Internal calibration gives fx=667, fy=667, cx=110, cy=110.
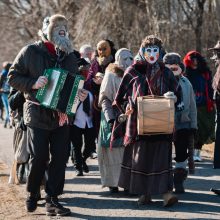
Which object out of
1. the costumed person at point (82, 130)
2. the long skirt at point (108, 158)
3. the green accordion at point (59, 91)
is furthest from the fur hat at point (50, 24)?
the costumed person at point (82, 130)

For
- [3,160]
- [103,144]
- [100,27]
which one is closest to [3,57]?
[100,27]

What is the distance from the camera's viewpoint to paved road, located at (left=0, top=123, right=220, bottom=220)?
7.08 meters

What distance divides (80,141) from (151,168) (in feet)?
9.45

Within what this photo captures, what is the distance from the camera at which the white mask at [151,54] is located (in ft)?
23.9

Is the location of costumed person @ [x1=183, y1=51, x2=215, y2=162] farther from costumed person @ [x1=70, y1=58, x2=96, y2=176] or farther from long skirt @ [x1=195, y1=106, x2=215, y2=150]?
costumed person @ [x1=70, y1=58, x2=96, y2=176]

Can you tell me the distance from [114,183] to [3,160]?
12.7 ft

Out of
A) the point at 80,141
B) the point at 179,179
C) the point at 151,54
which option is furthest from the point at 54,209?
the point at 80,141

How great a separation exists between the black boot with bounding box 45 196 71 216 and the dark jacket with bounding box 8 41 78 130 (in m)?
0.80

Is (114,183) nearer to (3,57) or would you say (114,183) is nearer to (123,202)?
(123,202)

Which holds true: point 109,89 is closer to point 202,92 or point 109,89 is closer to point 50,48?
point 50,48

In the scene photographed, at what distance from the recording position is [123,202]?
7.77 m

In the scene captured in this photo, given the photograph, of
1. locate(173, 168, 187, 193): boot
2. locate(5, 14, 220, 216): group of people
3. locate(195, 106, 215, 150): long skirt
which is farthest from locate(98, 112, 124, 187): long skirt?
locate(195, 106, 215, 150): long skirt

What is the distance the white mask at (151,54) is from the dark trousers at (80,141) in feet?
9.66

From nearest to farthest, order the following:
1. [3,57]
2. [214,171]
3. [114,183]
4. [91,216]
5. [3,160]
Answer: [91,216] → [114,183] → [214,171] → [3,160] → [3,57]
